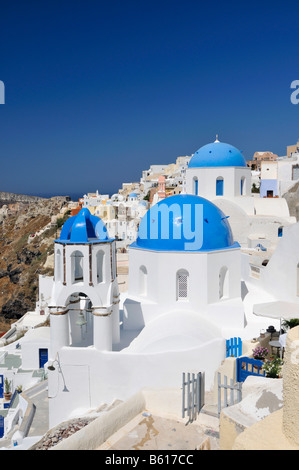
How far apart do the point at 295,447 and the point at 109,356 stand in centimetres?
757

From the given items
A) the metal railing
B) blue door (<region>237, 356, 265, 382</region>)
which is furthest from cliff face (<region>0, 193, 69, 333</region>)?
the metal railing

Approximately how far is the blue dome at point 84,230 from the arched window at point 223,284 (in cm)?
382

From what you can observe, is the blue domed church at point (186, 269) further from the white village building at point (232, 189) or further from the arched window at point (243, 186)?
the arched window at point (243, 186)

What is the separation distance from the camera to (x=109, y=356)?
10.2 m

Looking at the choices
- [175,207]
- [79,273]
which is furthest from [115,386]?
[175,207]

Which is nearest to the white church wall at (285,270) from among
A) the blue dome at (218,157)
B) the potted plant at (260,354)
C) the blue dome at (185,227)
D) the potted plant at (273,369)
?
the blue dome at (185,227)

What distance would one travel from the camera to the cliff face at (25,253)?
43.6 metres

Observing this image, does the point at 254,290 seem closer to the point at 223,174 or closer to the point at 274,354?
the point at 274,354

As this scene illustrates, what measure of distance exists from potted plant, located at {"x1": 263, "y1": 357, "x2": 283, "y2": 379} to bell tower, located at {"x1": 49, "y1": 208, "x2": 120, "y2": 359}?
4.02m

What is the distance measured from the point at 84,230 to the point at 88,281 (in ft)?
4.38

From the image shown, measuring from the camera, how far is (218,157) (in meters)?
22.2

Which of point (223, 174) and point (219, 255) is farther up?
point (223, 174)

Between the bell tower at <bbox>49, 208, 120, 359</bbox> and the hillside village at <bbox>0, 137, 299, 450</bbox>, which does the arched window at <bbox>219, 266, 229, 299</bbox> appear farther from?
the bell tower at <bbox>49, 208, 120, 359</bbox>

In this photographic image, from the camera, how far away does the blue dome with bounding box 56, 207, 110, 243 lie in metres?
10.7
